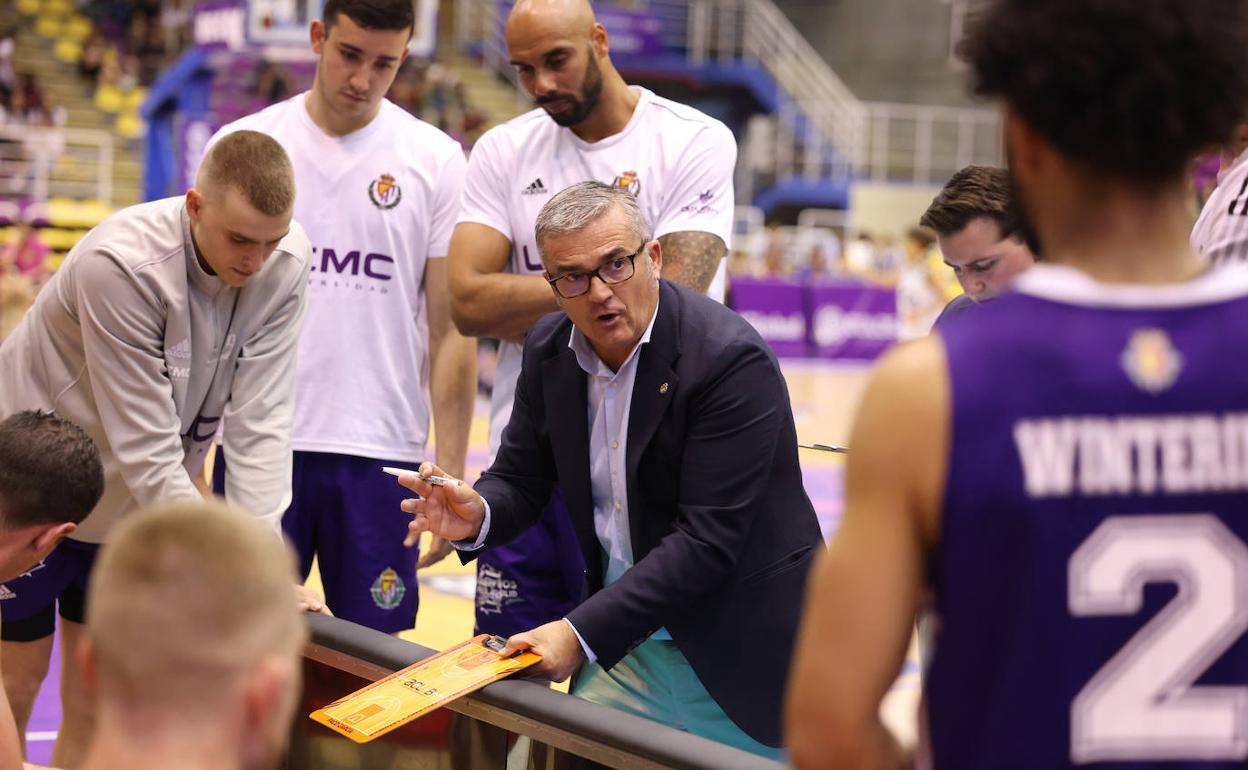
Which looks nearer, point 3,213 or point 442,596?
point 442,596

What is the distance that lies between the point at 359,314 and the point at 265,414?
2.13ft

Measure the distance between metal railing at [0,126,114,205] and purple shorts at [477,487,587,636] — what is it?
50.1ft

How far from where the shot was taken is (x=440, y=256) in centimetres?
430

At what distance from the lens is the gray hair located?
9.91ft

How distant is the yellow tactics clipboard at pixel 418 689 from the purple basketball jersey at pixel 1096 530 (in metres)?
1.37

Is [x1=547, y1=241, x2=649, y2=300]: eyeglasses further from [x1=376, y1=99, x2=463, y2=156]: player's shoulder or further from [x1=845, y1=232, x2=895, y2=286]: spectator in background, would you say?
[x1=845, y1=232, x2=895, y2=286]: spectator in background

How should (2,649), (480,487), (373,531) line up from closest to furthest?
(480,487), (2,649), (373,531)

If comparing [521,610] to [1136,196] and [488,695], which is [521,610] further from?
[1136,196]

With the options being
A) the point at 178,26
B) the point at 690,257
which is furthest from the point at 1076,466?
the point at 178,26

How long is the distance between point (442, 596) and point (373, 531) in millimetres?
2742

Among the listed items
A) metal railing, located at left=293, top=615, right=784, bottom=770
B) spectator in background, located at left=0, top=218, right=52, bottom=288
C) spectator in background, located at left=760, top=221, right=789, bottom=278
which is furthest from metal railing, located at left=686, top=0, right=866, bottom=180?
metal railing, located at left=293, top=615, right=784, bottom=770

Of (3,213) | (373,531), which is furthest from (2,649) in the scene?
(3,213)

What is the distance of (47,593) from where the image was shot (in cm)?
367

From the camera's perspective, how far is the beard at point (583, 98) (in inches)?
150
